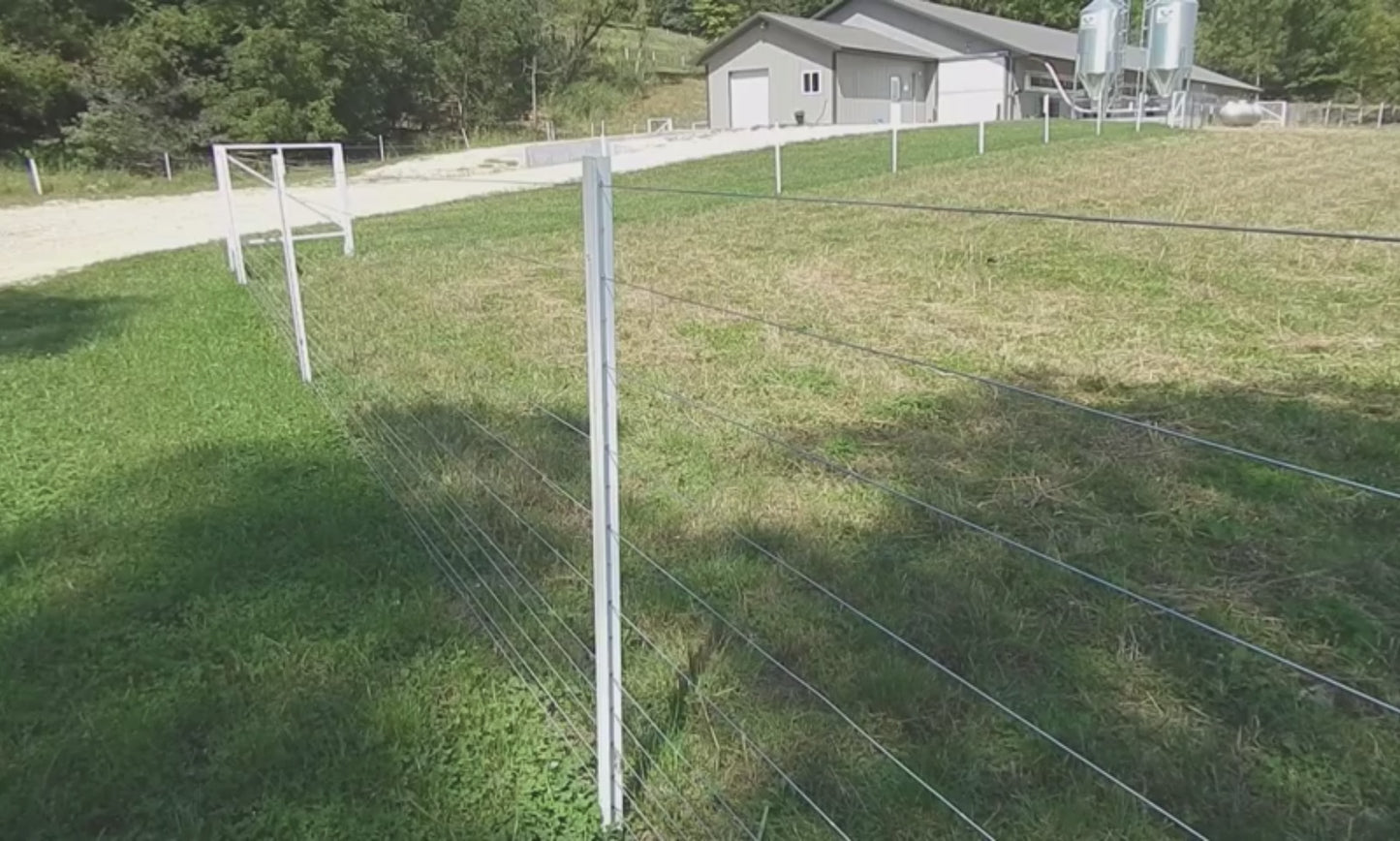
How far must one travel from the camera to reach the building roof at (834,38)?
2941 centimetres

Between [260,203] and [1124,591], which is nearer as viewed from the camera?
[1124,591]

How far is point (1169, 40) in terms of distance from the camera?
2609 centimetres

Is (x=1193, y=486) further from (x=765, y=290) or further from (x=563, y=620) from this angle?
(x=765, y=290)

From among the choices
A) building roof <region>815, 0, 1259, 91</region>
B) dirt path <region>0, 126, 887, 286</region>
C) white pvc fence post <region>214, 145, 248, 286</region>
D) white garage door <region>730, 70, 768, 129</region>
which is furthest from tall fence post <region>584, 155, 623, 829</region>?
building roof <region>815, 0, 1259, 91</region>

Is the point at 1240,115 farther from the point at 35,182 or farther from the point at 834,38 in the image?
the point at 35,182

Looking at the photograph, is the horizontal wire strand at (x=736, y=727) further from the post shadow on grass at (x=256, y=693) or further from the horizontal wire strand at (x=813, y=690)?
the post shadow on grass at (x=256, y=693)

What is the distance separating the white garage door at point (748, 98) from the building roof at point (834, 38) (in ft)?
4.09

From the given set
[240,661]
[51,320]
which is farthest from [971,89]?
[240,661]

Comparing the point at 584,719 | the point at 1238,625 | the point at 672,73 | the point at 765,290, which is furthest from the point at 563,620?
the point at 672,73

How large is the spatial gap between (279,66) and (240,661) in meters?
25.8

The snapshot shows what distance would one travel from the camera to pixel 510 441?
400 cm

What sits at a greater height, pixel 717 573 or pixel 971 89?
pixel 971 89

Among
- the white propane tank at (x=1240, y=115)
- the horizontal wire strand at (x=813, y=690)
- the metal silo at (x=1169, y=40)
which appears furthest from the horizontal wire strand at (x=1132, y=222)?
the white propane tank at (x=1240, y=115)

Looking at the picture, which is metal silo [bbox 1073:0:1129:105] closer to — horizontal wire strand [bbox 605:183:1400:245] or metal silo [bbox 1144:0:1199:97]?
metal silo [bbox 1144:0:1199:97]
